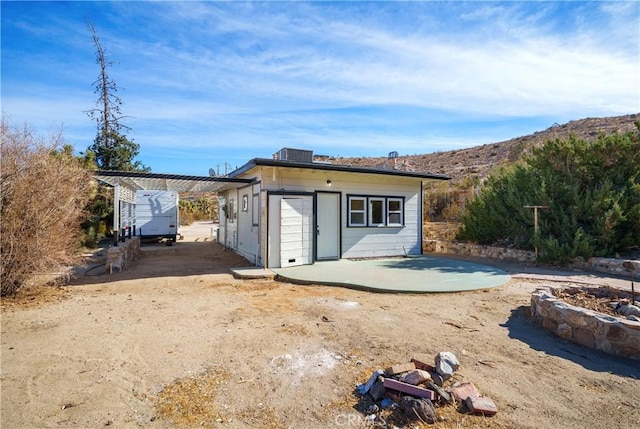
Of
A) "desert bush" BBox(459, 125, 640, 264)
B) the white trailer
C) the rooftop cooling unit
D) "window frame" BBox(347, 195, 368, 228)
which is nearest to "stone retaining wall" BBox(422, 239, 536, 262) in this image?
"desert bush" BBox(459, 125, 640, 264)

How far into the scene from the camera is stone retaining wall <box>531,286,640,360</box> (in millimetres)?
3576

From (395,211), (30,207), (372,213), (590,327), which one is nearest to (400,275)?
(372,213)

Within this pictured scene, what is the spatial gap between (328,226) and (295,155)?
7.75ft

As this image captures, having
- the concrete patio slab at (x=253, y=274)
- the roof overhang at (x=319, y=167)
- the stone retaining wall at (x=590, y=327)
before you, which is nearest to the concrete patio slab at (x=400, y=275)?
the concrete patio slab at (x=253, y=274)

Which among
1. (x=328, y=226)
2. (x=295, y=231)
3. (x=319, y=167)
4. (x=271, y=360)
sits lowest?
(x=271, y=360)

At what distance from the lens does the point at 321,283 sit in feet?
23.4

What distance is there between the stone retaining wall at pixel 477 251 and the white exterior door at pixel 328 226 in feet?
16.1

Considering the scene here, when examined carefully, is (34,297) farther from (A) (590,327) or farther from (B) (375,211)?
(B) (375,211)

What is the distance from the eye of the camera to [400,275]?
7.91 meters

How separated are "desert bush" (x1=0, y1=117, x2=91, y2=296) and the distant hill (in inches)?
1005

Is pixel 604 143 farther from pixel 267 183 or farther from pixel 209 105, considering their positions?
pixel 209 105

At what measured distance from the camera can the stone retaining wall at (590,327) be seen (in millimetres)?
3576

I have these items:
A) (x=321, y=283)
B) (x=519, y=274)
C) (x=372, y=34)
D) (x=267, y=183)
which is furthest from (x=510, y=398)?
(x=372, y=34)

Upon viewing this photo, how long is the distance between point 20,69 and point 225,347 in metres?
7.74
